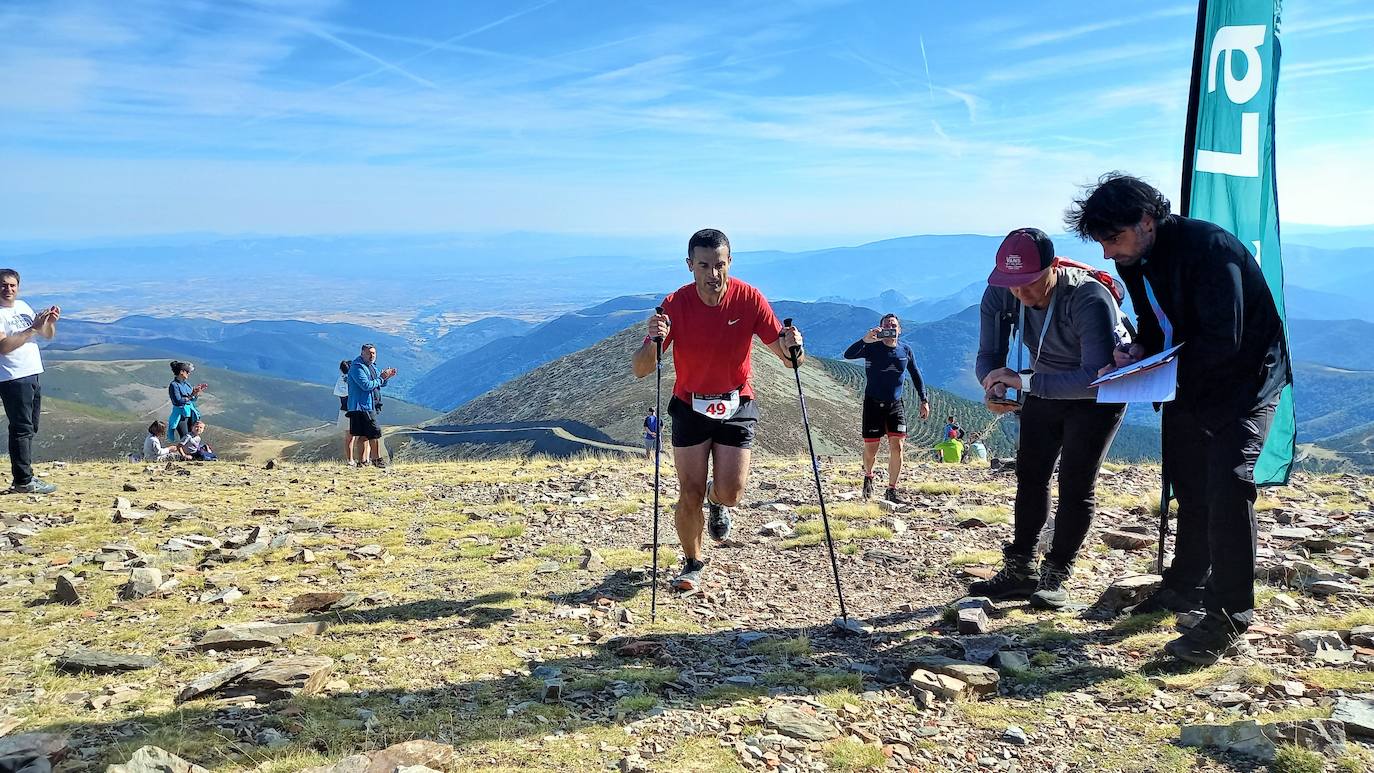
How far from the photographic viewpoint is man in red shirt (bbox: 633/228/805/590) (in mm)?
7227

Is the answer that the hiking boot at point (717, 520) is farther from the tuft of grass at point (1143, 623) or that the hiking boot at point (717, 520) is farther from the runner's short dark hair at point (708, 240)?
the tuft of grass at point (1143, 623)

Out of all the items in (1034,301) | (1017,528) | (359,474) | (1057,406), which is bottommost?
(359,474)

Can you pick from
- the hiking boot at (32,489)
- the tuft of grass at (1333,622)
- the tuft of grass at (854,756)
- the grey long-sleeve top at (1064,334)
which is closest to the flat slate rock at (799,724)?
the tuft of grass at (854,756)

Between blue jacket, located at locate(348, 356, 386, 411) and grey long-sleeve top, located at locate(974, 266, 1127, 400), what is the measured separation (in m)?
14.9

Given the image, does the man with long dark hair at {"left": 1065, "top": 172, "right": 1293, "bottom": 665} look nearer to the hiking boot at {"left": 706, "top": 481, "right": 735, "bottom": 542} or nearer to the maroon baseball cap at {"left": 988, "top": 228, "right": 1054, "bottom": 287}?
the maroon baseball cap at {"left": 988, "top": 228, "right": 1054, "bottom": 287}

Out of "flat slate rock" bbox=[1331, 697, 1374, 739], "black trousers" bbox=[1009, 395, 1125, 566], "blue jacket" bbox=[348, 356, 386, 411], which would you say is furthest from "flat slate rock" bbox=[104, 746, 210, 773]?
"blue jacket" bbox=[348, 356, 386, 411]

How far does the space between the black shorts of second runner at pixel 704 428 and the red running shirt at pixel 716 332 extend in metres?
0.16

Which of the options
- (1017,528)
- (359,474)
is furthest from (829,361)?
(1017,528)

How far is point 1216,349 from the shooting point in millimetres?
5281

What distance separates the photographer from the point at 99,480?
48.8 ft

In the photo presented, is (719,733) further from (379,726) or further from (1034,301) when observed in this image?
(1034,301)

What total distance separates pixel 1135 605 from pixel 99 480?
16.2 m

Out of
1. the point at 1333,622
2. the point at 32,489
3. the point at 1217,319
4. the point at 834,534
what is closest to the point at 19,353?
the point at 32,489

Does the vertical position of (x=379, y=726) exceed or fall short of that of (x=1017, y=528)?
it falls short
